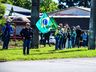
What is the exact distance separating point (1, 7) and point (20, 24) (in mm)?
19694

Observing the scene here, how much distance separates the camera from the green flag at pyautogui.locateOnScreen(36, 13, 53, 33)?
98.7 feet

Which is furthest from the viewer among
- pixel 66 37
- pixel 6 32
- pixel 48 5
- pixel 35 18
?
pixel 48 5

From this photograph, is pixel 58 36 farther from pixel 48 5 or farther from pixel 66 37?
pixel 48 5

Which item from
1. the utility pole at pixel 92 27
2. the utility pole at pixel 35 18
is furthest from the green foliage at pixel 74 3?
the utility pole at pixel 92 27

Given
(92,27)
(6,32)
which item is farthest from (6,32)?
(92,27)

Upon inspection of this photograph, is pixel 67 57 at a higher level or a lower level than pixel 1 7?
lower

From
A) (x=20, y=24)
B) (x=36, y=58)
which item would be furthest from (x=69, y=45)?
(x=20, y=24)

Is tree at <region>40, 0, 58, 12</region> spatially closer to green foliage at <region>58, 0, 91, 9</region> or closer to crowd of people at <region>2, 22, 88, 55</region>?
green foliage at <region>58, 0, 91, 9</region>

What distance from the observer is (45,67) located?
1730 cm

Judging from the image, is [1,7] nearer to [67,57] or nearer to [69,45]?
[67,57]

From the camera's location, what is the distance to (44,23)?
3092cm

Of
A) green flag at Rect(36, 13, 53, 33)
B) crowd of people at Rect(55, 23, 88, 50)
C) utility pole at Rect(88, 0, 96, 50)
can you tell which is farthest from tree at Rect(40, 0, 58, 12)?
utility pole at Rect(88, 0, 96, 50)

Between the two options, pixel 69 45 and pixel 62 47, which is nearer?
pixel 62 47

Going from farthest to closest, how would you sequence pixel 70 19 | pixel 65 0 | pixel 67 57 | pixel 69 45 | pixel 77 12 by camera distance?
pixel 65 0 < pixel 77 12 < pixel 70 19 < pixel 69 45 < pixel 67 57
